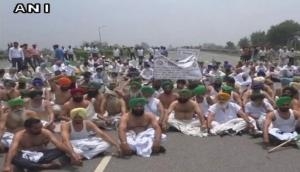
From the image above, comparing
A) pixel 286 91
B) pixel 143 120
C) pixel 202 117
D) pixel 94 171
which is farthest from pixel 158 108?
pixel 94 171

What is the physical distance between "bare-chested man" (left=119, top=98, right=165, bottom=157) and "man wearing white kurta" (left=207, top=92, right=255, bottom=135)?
1864 millimetres

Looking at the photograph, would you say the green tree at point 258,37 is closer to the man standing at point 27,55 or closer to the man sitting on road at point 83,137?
the man standing at point 27,55

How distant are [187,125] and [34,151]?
13.6ft

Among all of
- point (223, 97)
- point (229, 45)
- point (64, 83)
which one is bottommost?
point (229, 45)

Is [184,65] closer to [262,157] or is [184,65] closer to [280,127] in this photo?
[280,127]

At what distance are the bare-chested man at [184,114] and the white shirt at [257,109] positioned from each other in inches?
42.4

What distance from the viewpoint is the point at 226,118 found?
38.4 ft

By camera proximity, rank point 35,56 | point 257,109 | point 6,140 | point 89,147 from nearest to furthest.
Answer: point 89,147
point 6,140
point 257,109
point 35,56

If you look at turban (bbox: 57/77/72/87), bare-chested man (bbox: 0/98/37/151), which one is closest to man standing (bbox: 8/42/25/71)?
turban (bbox: 57/77/72/87)

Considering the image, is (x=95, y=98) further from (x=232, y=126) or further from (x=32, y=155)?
(x=32, y=155)

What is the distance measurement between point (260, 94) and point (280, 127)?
1.82 metres

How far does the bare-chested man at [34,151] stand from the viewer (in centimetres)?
836

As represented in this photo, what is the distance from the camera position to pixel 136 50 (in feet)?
151

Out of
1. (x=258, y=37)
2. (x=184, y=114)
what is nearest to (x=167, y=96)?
(x=184, y=114)
